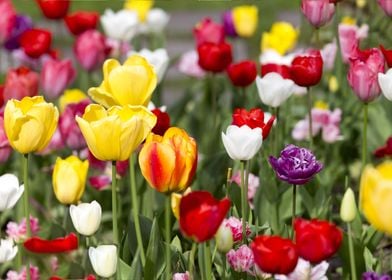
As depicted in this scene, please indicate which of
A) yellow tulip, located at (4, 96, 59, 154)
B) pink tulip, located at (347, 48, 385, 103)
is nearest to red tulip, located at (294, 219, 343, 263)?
yellow tulip, located at (4, 96, 59, 154)

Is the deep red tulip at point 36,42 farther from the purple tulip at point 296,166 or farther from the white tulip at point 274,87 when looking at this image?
the purple tulip at point 296,166

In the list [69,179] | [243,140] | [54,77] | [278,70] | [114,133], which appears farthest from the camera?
[54,77]

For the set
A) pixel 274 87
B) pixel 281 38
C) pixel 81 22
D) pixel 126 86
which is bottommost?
pixel 281 38

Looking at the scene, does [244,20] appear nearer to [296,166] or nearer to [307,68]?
[307,68]

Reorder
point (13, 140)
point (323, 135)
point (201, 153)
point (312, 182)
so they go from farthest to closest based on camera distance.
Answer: point (201, 153) → point (323, 135) → point (312, 182) → point (13, 140)

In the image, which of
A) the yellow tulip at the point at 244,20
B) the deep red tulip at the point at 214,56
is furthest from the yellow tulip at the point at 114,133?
the yellow tulip at the point at 244,20

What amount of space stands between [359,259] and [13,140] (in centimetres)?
83

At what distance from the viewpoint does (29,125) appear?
7.68ft

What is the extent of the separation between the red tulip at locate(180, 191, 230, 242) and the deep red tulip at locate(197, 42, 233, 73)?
1.54 meters

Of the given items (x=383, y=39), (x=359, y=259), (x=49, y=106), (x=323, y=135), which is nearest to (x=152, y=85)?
(x=49, y=106)

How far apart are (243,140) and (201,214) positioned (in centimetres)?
39

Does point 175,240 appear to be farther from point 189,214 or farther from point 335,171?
point 335,171

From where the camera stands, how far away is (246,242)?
7.94 feet

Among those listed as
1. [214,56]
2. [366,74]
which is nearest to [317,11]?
[214,56]
